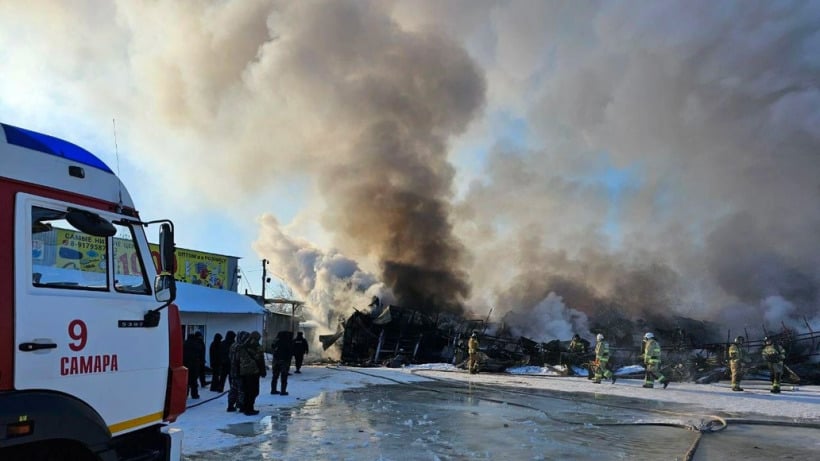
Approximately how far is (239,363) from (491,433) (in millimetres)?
4268

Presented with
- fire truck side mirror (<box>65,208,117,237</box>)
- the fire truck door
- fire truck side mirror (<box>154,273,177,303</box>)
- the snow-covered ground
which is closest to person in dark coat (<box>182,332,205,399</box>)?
the snow-covered ground

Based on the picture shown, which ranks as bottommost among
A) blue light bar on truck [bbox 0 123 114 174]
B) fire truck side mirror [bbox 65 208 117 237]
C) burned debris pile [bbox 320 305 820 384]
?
burned debris pile [bbox 320 305 820 384]

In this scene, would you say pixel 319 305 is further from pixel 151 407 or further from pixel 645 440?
pixel 151 407

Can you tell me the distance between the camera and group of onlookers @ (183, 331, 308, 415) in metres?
8.98

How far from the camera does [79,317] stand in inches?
126

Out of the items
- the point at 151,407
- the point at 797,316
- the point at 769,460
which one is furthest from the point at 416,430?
the point at 797,316

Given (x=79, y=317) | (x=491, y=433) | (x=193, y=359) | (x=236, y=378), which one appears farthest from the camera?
(x=193, y=359)

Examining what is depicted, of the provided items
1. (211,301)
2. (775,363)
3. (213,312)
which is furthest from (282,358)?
(775,363)

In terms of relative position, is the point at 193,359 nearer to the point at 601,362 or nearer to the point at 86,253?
the point at 86,253

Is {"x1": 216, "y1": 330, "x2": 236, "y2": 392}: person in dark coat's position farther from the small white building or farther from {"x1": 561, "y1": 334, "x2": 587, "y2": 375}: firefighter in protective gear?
{"x1": 561, "y1": 334, "x2": 587, "y2": 375}: firefighter in protective gear

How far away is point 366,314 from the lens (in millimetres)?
25453

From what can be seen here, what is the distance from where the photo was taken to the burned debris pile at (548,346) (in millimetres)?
18016

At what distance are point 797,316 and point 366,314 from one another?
1976 cm

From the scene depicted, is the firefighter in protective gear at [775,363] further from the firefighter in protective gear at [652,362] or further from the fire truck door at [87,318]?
the fire truck door at [87,318]
